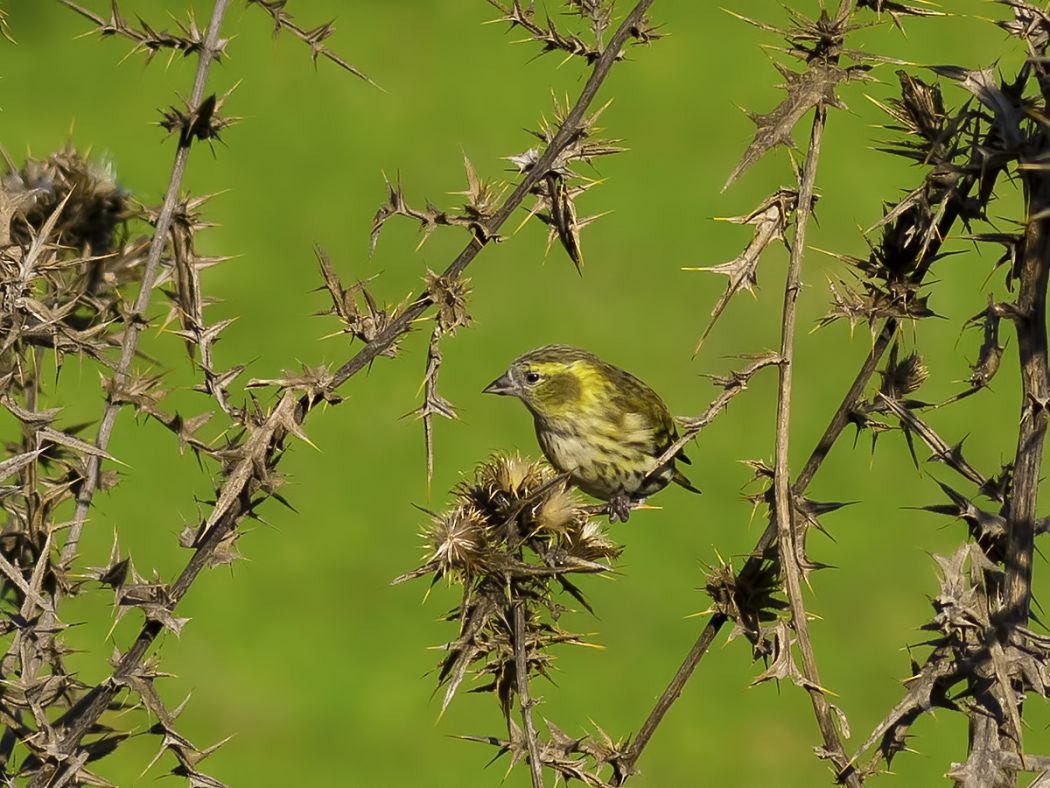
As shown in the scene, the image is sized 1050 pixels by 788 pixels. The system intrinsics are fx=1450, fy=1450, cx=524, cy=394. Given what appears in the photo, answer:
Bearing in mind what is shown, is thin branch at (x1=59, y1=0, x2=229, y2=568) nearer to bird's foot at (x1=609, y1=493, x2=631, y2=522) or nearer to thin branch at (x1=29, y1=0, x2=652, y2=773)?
thin branch at (x1=29, y1=0, x2=652, y2=773)

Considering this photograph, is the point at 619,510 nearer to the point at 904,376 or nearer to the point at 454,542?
the point at 454,542

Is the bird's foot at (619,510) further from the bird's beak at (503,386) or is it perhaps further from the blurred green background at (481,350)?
the blurred green background at (481,350)

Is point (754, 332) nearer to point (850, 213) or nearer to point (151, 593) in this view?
point (850, 213)

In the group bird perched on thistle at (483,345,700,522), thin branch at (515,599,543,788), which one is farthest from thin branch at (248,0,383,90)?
bird perched on thistle at (483,345,700,522)

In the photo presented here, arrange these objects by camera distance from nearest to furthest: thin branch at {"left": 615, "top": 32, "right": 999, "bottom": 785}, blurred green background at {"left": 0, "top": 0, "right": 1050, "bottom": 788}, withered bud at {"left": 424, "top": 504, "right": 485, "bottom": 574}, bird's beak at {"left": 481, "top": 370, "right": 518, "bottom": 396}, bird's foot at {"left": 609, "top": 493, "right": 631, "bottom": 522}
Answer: thin branch at {"left": 615, "top": 32, "right": 999, "bottom": 785}, withered bud at {"left": 424, "top": 504, "right": 485, "bottom": 574}, bird's foot at {"left": 609, "top": 493, "right": 631, "bottom": 522}, bird's beak at {"left": 481, "top": 370, "right": 518, "bottom": 396}, blurred green background at {"left": 0, "top": 0, "right": 1050, "bottom": 788}

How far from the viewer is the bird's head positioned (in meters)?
3.36

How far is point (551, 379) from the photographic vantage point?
11.5ft

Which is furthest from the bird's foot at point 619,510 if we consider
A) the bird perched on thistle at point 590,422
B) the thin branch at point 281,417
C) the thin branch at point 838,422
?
the thin branch at point 281,417

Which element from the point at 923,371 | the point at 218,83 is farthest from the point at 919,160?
the point at 218,83

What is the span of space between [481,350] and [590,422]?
12.6ft

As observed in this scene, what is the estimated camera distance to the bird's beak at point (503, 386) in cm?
321

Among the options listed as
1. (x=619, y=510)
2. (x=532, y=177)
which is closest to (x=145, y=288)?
(x=532, y=177)

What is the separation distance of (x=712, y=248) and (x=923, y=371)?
238 inches

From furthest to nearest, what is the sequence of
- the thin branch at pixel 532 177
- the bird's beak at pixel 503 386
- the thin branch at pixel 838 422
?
the bird's beak at pixel 503 386
the thin branch at pixel 838 422
the thin branch at pixel 532 177
